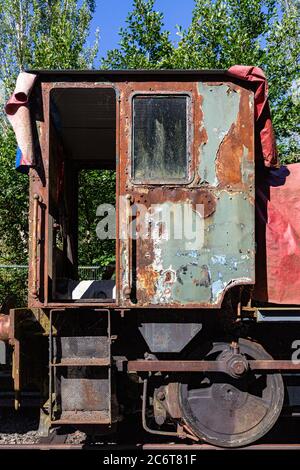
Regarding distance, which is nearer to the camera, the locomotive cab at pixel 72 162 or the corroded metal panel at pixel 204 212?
the corroded metal panel at pixel 204 212

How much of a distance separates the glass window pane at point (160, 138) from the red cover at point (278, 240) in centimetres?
88

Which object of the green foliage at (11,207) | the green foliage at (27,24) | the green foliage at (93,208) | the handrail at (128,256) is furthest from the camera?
the green foliage at (27,24)

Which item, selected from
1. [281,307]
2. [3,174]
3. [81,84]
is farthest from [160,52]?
[281,307]

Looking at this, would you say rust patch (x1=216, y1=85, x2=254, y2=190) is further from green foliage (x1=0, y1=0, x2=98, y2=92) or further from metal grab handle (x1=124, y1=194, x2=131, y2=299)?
green foliage (x1=0, y1=0, x2=98, y2=92)

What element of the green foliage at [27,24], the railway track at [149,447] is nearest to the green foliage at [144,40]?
the green foliage at [27,24]

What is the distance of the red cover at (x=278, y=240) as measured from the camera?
4707 mm

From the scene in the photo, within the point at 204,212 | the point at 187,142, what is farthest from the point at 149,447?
the point at 187,142

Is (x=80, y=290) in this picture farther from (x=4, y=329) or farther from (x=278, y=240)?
(x=278, y=240)

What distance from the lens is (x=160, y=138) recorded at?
4.74m

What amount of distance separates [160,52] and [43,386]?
29.3ft

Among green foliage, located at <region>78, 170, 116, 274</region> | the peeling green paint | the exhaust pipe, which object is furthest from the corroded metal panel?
green foliage, located at <region>78, 170, 116, 274</region>

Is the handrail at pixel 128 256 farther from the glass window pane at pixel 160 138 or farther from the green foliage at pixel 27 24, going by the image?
the green foliage at pixel 27 24

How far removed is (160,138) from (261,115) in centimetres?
96
